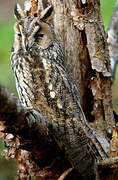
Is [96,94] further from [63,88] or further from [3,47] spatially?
[3,47]

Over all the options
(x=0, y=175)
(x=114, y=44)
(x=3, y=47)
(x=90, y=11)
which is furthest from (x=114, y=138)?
(x=3, y=47)

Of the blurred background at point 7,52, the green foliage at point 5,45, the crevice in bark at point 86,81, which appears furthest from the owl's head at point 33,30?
the green foliage at point 5,45

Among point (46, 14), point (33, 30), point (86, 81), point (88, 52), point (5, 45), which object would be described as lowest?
point (5, 45)

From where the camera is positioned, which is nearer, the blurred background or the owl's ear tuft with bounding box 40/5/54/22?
the owl's ear tuft with bounding box 40/5/54/22

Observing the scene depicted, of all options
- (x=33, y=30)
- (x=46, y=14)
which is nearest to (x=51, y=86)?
(x=33, y=30)

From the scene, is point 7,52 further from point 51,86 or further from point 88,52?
point 51,86

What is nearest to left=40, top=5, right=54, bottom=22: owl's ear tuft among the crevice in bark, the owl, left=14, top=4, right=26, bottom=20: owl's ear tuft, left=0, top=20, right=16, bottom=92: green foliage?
the owl

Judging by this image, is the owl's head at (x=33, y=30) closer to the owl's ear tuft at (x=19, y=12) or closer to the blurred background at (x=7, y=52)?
the owl's ear tuft at (x=19, y=12)

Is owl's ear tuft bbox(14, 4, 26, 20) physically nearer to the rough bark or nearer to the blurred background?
the rough bark
